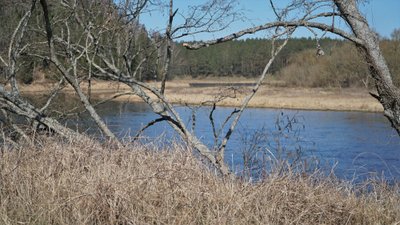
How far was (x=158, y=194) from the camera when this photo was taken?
4.62 m

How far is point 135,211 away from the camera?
437 centimetres

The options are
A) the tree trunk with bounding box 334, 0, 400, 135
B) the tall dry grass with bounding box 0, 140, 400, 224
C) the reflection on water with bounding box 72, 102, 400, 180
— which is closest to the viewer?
the tall dry grass with bounding box 0, 140, 400, 224

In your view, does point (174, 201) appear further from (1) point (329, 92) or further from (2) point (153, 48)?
(1) point (329, 92)

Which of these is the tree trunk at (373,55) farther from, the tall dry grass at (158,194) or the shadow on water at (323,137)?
the shadow on water at (323,137)

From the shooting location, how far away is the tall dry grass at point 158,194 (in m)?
4.34

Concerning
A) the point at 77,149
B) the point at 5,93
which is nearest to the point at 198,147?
the point at 77,149

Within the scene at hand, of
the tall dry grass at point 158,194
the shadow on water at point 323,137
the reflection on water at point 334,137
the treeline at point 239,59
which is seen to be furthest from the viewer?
the reflection on water at point 334,137

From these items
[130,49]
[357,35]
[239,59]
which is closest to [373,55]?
[357,35]

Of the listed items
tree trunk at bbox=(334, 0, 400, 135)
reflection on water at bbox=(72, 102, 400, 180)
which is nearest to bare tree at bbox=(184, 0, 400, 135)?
tree trunk at bbox=(334, 0, 400, 135)

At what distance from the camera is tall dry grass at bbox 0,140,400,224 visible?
14.2 ft

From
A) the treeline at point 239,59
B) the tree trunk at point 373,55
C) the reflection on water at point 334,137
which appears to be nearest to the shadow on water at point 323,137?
the reflection on water at point 334,137

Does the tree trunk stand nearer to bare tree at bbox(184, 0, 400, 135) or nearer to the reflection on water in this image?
bare tree at bbox(184, 0, 400, 135)

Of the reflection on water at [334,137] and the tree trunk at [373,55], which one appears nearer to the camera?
the tree trunk at [373,55]

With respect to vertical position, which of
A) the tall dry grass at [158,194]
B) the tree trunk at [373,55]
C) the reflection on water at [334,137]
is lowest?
the reflection on water at [334,137]
